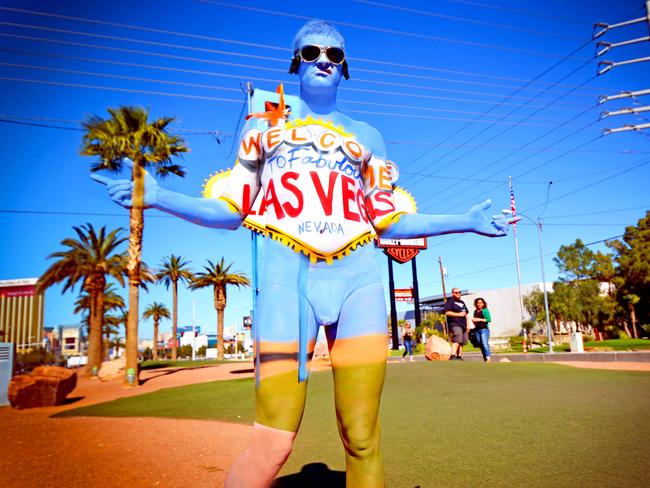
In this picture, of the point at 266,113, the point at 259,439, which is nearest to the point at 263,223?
the point at 266,113

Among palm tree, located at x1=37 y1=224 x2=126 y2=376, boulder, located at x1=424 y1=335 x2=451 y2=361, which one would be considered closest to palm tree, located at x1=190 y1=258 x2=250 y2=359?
palm tree, located at x1=37 y1=224 x2=126 y2=376

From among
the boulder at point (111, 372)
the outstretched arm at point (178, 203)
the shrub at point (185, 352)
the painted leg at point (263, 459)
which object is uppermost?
the outstretched arm at point (178, 203)

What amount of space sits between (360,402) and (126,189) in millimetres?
1533

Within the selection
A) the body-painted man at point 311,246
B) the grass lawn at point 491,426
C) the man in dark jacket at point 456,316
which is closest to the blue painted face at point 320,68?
the body-painted man at point 311,246

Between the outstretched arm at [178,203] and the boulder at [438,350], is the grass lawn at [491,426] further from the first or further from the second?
the boulder at [438,350]

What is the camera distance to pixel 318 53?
263 centimetres

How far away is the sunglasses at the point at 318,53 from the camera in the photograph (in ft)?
8.63

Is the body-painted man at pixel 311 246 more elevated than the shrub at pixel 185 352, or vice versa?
the body-painted man at pixel 311 246

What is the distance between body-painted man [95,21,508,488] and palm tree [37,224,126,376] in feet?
83.8

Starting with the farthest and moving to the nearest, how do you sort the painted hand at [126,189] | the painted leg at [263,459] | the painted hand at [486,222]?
the painted hand at [486,222] → the painted hand at [126,189] → the painted leg at [263,459]

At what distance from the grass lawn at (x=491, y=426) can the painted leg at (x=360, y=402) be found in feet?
5.10

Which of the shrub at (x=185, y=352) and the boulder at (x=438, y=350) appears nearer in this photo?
the boulder at (x=438, y=350)

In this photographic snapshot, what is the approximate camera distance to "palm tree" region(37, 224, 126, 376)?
83.9ft

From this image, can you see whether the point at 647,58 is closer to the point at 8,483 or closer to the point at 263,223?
the point at 263,223
